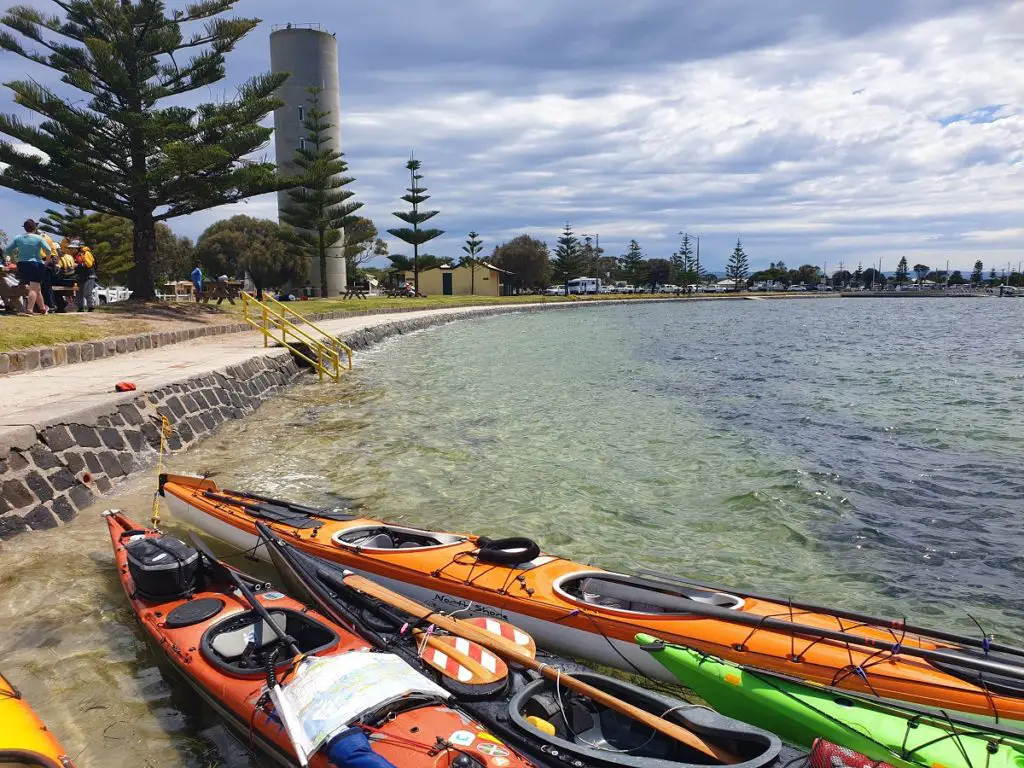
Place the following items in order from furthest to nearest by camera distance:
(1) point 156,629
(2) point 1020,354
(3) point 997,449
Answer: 1. (2) point 1020,354
2. (3) point 997,449
3. (1) point 156,629

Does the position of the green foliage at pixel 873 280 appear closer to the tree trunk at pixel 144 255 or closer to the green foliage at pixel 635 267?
the green foliage at pixel 635 267

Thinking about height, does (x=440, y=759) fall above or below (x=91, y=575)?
above

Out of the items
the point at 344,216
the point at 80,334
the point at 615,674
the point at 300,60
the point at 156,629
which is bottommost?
the point at 615,674

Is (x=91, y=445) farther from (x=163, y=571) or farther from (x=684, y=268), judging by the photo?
(x=684, y=268)

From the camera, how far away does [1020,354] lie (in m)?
26.2

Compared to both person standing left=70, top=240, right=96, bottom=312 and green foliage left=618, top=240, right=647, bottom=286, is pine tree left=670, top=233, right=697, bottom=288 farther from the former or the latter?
person standing left=70, top=240, right=96, bottom=312

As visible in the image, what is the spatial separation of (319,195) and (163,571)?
34.9 m

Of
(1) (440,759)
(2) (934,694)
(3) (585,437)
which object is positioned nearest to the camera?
(1) (440,759)

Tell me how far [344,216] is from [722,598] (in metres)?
36.8

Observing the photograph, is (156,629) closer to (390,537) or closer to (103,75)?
(390,537)

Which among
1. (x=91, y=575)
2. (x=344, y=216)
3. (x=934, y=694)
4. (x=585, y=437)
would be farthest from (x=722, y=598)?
(x=344, y=216)

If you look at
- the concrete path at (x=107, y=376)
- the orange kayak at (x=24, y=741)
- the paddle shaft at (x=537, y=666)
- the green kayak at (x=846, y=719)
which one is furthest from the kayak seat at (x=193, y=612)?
the concrete path at (x=107, y=376)

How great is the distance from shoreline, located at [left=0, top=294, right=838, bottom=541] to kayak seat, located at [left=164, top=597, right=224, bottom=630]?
336 cm

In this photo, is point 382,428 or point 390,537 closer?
point 390,537
